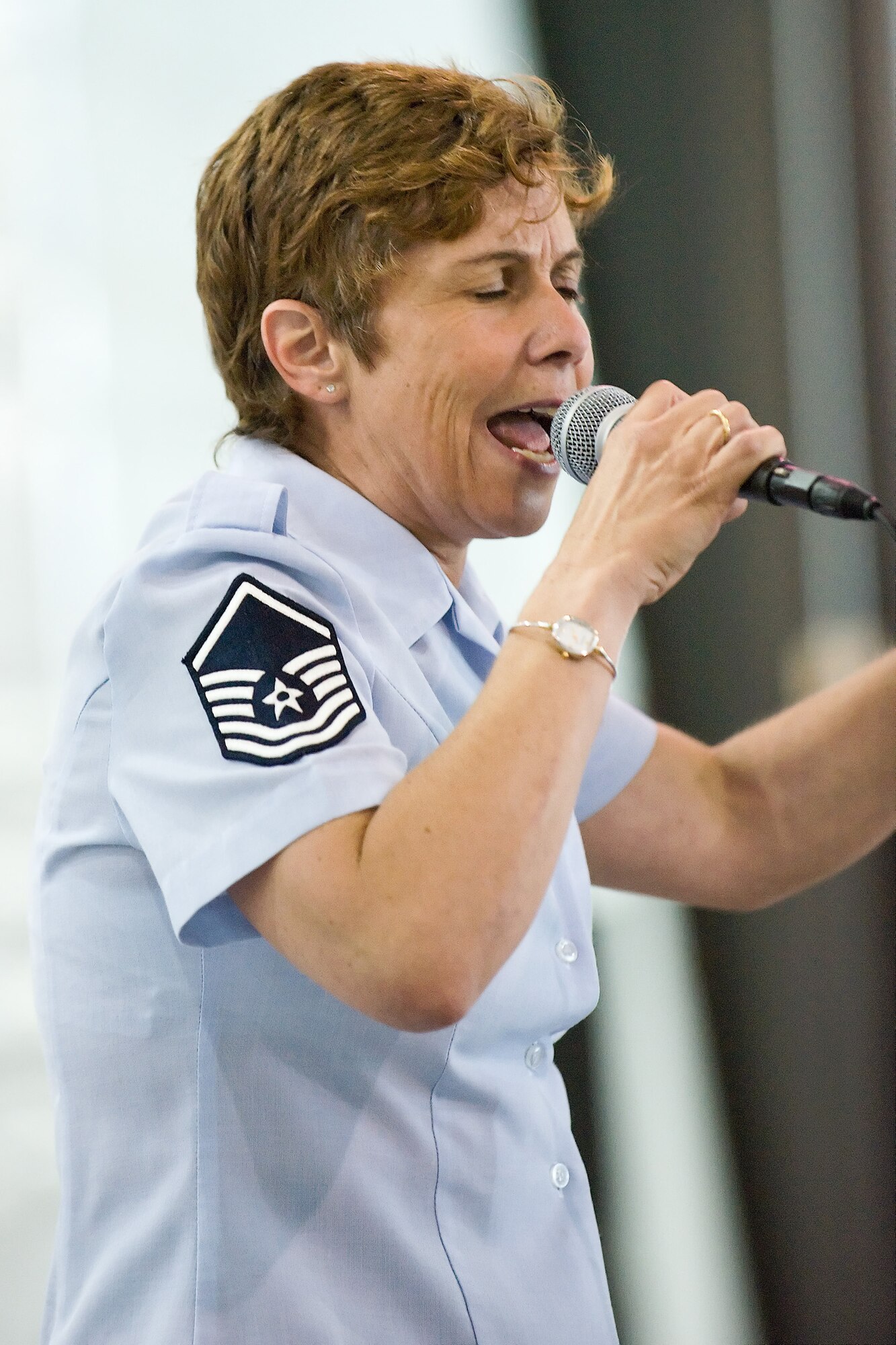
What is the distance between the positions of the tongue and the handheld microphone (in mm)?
40

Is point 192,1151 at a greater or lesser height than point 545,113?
lesser

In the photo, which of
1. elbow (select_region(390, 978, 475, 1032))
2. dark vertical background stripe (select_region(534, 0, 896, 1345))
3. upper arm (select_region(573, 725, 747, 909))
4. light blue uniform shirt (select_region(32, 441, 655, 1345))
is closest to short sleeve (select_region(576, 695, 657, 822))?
upper arm (select_region(573, 725, 747, 909))

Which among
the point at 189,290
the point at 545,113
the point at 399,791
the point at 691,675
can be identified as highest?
the point at 189,290

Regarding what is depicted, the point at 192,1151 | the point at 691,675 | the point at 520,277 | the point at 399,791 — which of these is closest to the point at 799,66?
the point at 691,675

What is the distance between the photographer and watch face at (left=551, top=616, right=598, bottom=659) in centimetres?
94

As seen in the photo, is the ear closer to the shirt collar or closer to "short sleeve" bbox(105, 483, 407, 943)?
the shirt collar

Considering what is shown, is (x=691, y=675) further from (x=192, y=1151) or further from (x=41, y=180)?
(x=192, y=1151)

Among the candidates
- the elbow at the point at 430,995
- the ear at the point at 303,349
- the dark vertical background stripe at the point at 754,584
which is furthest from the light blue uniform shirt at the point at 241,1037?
the dark vertical background stripe at the point at 754,584

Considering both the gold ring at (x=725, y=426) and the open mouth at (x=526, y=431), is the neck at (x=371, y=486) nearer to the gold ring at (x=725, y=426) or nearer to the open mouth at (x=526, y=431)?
the open mouth at (x=526, y=431)

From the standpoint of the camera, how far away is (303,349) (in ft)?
4.11

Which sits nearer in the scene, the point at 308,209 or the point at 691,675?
the point at 308,209

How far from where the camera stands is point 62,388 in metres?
2.01

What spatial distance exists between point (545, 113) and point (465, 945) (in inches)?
34.5

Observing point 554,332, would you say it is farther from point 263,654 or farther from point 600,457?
point 263,654
